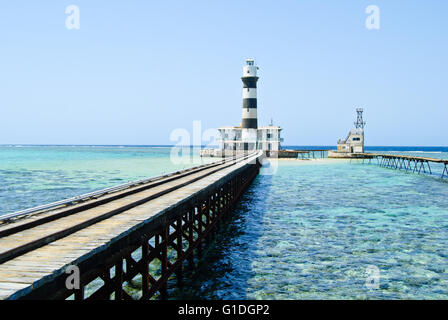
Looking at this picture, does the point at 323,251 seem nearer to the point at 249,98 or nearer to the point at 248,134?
the point at 249,98

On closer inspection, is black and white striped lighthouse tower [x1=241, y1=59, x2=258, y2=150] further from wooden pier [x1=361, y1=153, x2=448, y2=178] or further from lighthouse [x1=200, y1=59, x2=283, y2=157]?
wooden pier [x1=361, y1=153, x2=448, y2=178]

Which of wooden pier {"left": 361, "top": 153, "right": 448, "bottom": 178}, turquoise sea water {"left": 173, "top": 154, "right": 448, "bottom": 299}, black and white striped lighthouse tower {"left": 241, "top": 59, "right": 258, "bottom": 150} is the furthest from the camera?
black and white striped lighthouse tower {"left": 241, "top": 59, "right": 258, "bottom": 150}

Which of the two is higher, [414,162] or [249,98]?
[249,98]

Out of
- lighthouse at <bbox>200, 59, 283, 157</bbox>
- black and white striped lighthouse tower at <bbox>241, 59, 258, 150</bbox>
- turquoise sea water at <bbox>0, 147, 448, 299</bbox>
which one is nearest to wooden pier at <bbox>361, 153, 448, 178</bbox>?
lighthouse at <bbox>200, 59, 283, 157</bbox>

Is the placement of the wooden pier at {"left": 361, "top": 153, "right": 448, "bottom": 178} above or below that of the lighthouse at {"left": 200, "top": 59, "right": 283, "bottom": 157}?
below

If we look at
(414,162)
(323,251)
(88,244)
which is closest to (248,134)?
(414,162)

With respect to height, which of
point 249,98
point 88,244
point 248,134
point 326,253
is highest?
point 249,98

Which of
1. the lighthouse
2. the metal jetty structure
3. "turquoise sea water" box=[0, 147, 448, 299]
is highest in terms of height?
the lighthouse

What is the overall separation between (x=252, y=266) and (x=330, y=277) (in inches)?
101

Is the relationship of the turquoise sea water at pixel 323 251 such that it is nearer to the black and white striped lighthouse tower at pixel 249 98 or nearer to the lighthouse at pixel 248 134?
the lighthouse at pixel 248 134

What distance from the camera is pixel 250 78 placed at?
69.2 metres

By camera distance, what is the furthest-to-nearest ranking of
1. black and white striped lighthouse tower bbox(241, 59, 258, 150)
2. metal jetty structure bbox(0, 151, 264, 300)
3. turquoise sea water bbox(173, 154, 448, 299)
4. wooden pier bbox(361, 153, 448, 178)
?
black and white striped lighthouse tower bbox(241, 59, 258, 150) < wooden pier bbox(361, 153, 448, 178) < turquoise sea water bbox(173, 154, 448, 299) < metal jetty structure bbox(0, 151, 264, 300)
